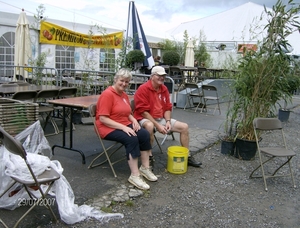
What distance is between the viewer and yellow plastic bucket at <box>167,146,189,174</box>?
4262 millimetres

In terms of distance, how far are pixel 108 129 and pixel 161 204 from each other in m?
1.11

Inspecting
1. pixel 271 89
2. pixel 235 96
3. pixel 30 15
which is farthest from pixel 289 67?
pixel 30 15

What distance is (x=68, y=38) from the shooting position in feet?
36.6

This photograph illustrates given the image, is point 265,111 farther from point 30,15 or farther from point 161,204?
point 30,15

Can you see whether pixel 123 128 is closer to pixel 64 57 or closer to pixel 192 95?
pixel 192 95

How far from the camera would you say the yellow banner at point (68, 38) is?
34.0ft

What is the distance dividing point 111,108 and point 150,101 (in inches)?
29.2

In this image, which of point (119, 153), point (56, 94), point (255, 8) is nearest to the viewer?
point (119, 153)

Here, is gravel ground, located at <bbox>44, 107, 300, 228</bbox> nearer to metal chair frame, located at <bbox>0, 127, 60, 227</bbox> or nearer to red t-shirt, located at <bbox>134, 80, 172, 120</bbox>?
metal chair frame, located at <bbox>0, 127, 60, 227</bbox>

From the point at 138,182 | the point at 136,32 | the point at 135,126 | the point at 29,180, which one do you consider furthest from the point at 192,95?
the point at 29,180

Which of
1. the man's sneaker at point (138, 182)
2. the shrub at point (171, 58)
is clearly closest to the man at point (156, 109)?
the man's sneaker at point (138, 182)

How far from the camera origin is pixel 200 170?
181 inches

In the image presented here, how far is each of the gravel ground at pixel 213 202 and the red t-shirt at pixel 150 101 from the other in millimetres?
848

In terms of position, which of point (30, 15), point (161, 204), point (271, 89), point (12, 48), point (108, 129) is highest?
point (30, 15)
